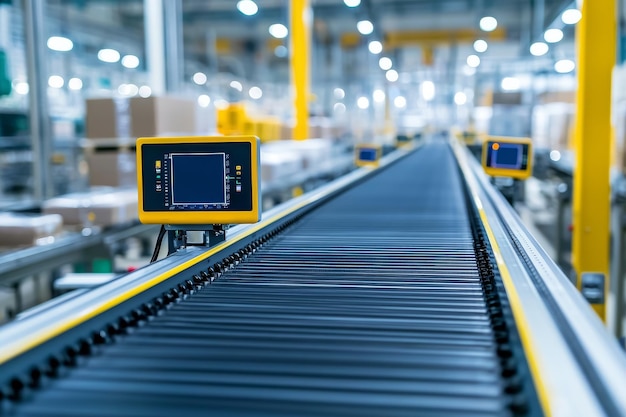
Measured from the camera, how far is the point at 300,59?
11273 millimetres

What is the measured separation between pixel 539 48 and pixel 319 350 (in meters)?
13.9

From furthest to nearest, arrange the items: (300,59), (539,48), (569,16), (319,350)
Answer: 1. (539,48)
2. (300,59)
3. (569,16)
4. (319,350)

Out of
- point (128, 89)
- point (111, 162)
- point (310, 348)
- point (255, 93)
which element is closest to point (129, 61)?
point (128, 89)

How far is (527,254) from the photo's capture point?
243cm

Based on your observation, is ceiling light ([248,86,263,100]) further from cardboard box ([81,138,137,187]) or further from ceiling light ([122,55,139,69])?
cardboard box ([81,138,137,187])

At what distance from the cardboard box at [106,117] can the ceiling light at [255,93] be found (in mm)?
17978

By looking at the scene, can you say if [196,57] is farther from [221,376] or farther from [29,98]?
[221,376]

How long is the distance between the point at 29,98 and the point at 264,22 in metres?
16.5

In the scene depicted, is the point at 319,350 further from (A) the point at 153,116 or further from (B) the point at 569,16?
(B) the point at 569,16

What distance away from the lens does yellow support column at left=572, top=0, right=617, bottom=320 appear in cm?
480

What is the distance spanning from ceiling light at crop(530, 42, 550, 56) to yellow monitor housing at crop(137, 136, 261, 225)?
42.5 ft

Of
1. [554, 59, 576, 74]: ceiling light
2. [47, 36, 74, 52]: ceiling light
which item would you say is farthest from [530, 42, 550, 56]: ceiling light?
[47, 36, 74, 52]: ceiling light

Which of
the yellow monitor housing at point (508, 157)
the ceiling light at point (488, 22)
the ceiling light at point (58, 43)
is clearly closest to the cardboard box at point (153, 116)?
the yellow monitor housing at point (508, 157)

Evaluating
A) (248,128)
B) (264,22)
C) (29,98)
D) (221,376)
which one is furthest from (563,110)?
(264,22)
